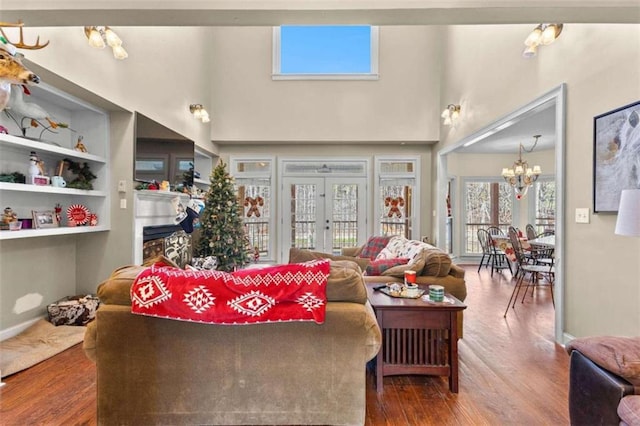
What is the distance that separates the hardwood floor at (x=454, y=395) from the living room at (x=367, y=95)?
60 centimetres

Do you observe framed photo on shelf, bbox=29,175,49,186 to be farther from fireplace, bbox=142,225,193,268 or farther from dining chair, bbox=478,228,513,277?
dining chair, bbox=478,228,513,277

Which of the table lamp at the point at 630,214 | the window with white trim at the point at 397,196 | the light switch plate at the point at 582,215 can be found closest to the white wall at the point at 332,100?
the window with white trim at the point at 397,196

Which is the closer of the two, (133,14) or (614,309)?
(133,14)

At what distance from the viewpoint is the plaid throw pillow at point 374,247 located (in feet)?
16.0

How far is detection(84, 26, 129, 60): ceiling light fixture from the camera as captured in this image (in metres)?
3.05

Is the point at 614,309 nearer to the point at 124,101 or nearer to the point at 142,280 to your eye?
the point at 142,280

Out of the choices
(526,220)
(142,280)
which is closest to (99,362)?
(142,280)

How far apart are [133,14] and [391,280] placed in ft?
9.23

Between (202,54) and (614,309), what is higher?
(202,54)

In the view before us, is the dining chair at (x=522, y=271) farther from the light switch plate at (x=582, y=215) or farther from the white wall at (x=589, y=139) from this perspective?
the light switch plate at (x=582, y=215)

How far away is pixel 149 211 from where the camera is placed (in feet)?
13.7

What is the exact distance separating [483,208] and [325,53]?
5257 mm

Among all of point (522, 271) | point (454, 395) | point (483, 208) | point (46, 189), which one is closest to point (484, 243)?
point (483, 208)

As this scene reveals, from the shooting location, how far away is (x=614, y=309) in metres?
2.57
